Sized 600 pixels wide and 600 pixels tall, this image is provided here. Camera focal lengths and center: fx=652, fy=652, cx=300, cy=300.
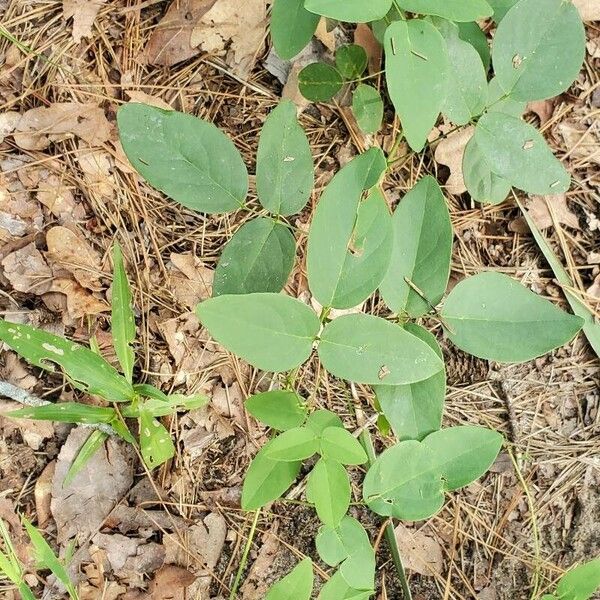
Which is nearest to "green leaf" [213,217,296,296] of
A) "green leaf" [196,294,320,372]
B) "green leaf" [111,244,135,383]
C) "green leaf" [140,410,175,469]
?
"green leaf" [196,294,320,372]

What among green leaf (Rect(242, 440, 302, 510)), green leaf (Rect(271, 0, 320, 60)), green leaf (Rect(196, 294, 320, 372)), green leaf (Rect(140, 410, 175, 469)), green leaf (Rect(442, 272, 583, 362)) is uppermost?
green leaf (Rect(271, 0, 320, 60))

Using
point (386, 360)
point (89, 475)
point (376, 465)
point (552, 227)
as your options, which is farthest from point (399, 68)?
point (89, 475)

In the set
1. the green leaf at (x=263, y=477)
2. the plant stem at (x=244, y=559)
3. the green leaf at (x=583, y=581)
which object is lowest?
the plant stem at (x=244, y=559)

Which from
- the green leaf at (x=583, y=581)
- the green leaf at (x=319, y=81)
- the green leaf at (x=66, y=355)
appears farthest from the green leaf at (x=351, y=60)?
the green leaf at (x=583, y=581)

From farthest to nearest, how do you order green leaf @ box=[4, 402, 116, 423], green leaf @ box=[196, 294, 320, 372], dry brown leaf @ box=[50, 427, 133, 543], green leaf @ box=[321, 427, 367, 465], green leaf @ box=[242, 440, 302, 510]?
dry brown leaf @ box=[50, 427, 133, 543] < green leaf @ box=[4, 402, 116, 423] < green leaf @ box=[242, 440, 302, 510] < green leaf @ box=[321, 427, 367, 465] < green leaf @ box=[196, 294, 320, 372]

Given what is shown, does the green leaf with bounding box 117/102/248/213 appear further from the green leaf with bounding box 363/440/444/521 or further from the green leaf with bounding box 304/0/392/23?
the green leaf with bounding box 363/440/444/521

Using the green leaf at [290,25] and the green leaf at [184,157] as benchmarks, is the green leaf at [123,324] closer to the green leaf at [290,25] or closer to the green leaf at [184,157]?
the green leaf at [184,157]

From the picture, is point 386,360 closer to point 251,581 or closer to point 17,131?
point 251,581

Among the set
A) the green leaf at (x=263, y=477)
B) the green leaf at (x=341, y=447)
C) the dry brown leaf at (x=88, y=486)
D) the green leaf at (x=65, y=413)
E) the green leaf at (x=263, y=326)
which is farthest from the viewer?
the dry brown leaf at (x=88, y=486)
